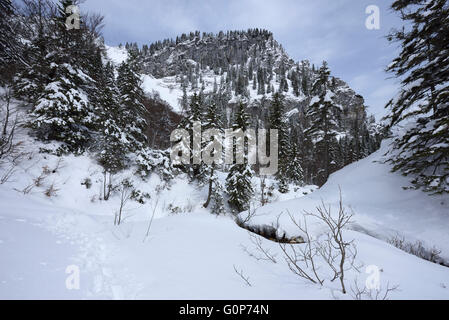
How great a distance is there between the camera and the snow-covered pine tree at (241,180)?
59.6 feet

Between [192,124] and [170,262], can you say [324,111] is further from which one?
[170,262]

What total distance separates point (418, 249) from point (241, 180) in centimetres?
1389

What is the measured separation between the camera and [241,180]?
60.2ft

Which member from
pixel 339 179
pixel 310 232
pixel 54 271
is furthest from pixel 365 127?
pixel 54 271

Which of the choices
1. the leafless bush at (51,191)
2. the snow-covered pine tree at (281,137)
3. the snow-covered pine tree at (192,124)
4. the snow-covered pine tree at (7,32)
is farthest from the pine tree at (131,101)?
the snow-covered pine tree at (281,137)

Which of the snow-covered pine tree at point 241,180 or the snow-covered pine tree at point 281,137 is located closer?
the snow-covered pine tree at point 241,180

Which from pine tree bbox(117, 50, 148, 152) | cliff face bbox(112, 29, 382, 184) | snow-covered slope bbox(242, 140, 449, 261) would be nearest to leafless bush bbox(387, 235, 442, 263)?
snow-covered slope bbox(242, 140, 449, 261)

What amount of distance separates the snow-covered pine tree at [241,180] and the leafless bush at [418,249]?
1338cm

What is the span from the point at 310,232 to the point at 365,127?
92030 millimetres

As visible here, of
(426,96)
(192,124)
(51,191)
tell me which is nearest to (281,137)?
(192,124)

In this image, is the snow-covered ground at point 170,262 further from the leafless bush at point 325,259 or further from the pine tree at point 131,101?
the pine tree at point 131,101

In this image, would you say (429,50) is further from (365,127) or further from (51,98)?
(365,127)

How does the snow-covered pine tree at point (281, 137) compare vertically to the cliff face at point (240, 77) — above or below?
below

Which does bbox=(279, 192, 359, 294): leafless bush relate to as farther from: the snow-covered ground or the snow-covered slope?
the snow-covered slope
